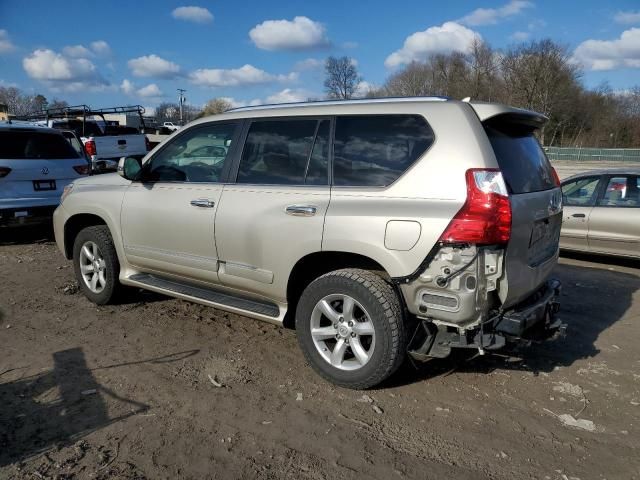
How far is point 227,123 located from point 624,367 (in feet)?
12.4

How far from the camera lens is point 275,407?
345cm

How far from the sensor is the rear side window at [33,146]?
7.91 m

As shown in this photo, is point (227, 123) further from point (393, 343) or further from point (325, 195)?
point (393, 343)

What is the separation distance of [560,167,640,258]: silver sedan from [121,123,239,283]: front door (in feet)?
16.8

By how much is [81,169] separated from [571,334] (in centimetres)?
761

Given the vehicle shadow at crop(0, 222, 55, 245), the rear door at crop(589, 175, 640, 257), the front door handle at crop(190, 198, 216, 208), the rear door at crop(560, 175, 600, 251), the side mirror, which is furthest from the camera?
the vehicle shadow at crop(0, 222, 55, 245)

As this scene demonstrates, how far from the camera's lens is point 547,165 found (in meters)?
4.11

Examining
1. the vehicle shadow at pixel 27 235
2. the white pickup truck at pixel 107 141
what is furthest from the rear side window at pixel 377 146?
the white pickup truck at pixel 107 141

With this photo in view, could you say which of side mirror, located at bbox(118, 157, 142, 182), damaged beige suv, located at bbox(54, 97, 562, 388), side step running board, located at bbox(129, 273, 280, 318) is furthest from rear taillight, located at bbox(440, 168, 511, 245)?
side mirror, located at bbox(118, 157, 142, 182)

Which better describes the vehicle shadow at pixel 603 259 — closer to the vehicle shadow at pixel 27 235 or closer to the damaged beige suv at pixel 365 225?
the damaged beige suv at pixel 365 225

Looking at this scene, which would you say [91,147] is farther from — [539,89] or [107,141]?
[539,89]

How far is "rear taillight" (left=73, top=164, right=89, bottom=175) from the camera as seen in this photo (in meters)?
8.63

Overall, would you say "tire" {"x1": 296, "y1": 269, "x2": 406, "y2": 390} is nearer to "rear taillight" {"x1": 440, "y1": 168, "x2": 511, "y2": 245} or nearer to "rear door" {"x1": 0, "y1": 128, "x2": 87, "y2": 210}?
"rear taillight" {"x1": 440, "y1": 168, "x2": 511, "y2": 245}

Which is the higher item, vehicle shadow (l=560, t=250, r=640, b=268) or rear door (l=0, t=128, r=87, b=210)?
rear door (l=0, t=128, r=87, b=210)
